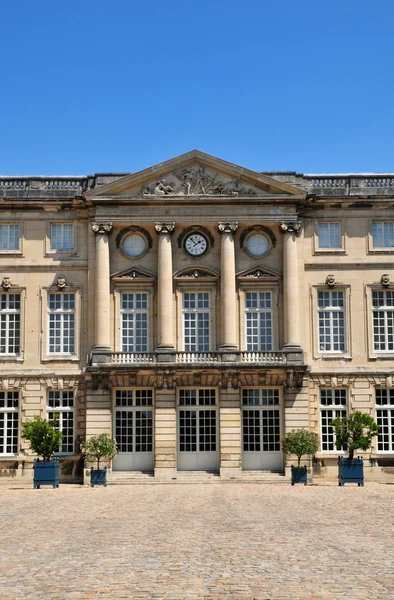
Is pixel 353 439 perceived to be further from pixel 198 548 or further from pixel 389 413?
pixel 198 548

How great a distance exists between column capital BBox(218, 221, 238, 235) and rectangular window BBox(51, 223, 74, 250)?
636cm

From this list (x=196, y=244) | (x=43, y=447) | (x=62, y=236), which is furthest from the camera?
(x=62, y=236)

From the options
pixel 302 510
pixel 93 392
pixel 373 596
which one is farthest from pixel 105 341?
pixel 373 596

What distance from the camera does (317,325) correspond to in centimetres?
3828

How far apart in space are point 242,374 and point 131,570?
23.5m

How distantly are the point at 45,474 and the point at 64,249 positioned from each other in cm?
981

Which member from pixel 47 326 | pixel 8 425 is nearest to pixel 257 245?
pixel 47 326

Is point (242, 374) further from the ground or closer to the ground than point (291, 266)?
closer to the ground

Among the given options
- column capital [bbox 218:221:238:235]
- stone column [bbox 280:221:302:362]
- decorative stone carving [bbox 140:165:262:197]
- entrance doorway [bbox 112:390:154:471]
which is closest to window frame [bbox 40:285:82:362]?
entrance doorway [bbox 112:390:154:471]

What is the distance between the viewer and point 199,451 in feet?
122

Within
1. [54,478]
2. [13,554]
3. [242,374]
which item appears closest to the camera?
[13,554]

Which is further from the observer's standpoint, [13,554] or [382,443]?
[382,443]

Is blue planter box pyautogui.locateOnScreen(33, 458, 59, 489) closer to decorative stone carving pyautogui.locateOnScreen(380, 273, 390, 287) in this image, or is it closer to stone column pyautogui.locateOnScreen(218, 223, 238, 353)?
stone column pyautogui.locateOnScreen(218, 223, 238, 353)

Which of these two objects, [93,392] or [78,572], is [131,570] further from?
[93,392]
